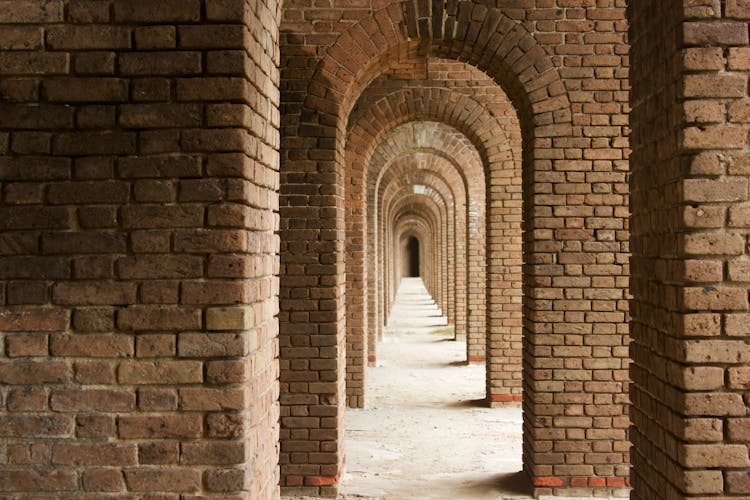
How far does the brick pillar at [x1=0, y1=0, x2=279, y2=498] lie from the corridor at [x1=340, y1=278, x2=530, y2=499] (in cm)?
368

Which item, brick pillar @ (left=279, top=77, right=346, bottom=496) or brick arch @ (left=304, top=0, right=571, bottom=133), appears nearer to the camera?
brick arch @ (left=304, top=0, right=571, bottom=133)

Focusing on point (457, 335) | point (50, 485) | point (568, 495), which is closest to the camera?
point (50, 485)

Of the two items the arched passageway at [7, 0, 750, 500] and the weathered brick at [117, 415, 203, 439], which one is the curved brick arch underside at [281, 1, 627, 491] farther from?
the weathered brick at [117, 415, 203, 439]

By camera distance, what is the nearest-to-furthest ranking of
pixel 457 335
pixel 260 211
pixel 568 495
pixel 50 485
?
1. pixel 50 485
2. pixel 260 211
3. pixel 568 495
4. pixel 457 335

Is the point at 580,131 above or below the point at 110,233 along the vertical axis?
above

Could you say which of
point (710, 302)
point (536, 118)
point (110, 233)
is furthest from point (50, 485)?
point (536, 118)

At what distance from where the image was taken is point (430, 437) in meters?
8.21

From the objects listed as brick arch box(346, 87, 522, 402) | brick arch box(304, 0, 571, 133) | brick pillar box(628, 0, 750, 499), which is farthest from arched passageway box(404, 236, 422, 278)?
brick pillar box(628, 0, 750, 499)

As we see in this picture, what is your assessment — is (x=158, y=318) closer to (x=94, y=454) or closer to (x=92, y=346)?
(x=92, y=346)

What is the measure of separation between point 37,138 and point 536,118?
4.23 meters

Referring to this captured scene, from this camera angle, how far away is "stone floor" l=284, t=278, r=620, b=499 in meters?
6.37

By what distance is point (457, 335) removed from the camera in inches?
657

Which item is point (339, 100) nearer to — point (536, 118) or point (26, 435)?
point (536, 118)

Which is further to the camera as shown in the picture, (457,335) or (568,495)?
(457,335)
